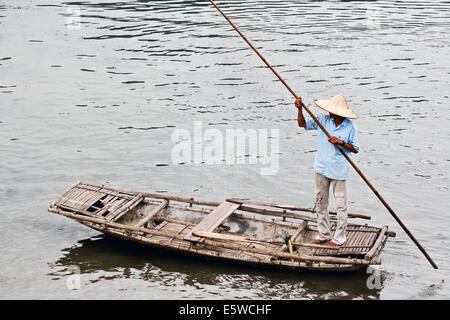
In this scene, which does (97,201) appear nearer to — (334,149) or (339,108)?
(334,149)

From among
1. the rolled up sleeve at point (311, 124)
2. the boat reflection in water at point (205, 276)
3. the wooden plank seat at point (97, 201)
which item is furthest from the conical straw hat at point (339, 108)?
the wooden plank seat at point (97, 201)

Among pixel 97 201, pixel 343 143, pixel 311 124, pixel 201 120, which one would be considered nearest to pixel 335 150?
pixel 343 143

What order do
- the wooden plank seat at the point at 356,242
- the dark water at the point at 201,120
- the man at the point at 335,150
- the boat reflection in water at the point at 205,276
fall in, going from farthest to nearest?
the dark water at the point at 201,120 → the boat reflection in water at the point at 205,276 → the wooden plank seat at the point at 356,242 → the man at the point at 335,150

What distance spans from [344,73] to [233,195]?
31.9ft

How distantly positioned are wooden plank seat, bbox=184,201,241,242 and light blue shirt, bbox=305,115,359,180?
1967mm

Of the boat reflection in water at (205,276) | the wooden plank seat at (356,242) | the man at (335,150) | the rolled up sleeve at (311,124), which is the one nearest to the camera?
the man at (335,150)

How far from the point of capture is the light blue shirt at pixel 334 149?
A: 876 centimetres

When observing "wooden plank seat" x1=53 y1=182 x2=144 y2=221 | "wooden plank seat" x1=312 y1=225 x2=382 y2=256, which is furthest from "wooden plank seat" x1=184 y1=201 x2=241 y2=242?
"wooden plank seat" x1=312 y1=225 x2=382 y2=256

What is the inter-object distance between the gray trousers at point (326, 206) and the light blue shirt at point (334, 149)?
163mm

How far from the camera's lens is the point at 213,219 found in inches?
391

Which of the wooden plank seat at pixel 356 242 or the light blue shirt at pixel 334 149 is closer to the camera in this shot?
the light blue shirt at pixel 334 149

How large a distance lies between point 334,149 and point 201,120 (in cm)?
813

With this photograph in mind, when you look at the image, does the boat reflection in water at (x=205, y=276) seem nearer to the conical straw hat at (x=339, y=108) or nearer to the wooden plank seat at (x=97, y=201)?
the wooden plank seat at (x=97, y=201)
